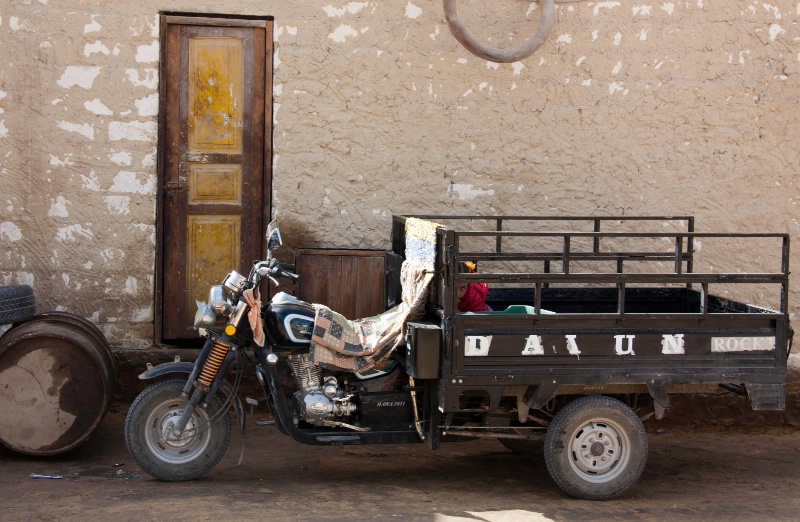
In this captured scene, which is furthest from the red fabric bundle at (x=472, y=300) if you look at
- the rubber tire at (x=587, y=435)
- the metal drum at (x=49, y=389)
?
the metal drum at (x=49, y=389)

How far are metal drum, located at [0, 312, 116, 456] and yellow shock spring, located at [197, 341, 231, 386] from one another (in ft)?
3.53

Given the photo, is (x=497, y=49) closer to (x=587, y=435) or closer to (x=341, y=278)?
(x=341, y=278)

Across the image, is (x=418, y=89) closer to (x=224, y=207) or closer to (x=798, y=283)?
(x=224, y=207)

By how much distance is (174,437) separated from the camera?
537cm

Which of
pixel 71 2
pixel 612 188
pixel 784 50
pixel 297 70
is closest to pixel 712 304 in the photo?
pixel 612 188

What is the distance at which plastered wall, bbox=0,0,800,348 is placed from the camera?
22.2 ft

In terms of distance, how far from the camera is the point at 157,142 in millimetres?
6828

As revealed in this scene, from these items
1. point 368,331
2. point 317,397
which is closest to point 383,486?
point 317,397

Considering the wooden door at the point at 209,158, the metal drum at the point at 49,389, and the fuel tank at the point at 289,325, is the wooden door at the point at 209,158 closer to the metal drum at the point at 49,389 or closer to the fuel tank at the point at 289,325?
the metal drum at the point at 49,389

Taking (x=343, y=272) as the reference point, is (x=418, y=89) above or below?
above

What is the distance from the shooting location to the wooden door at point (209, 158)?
692cm

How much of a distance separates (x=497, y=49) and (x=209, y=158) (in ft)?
7.36

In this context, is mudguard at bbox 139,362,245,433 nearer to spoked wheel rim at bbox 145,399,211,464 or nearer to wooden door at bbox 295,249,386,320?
spoked wheel rim at bbox 145,399,211,464

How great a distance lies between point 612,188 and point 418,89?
1.64 metres
